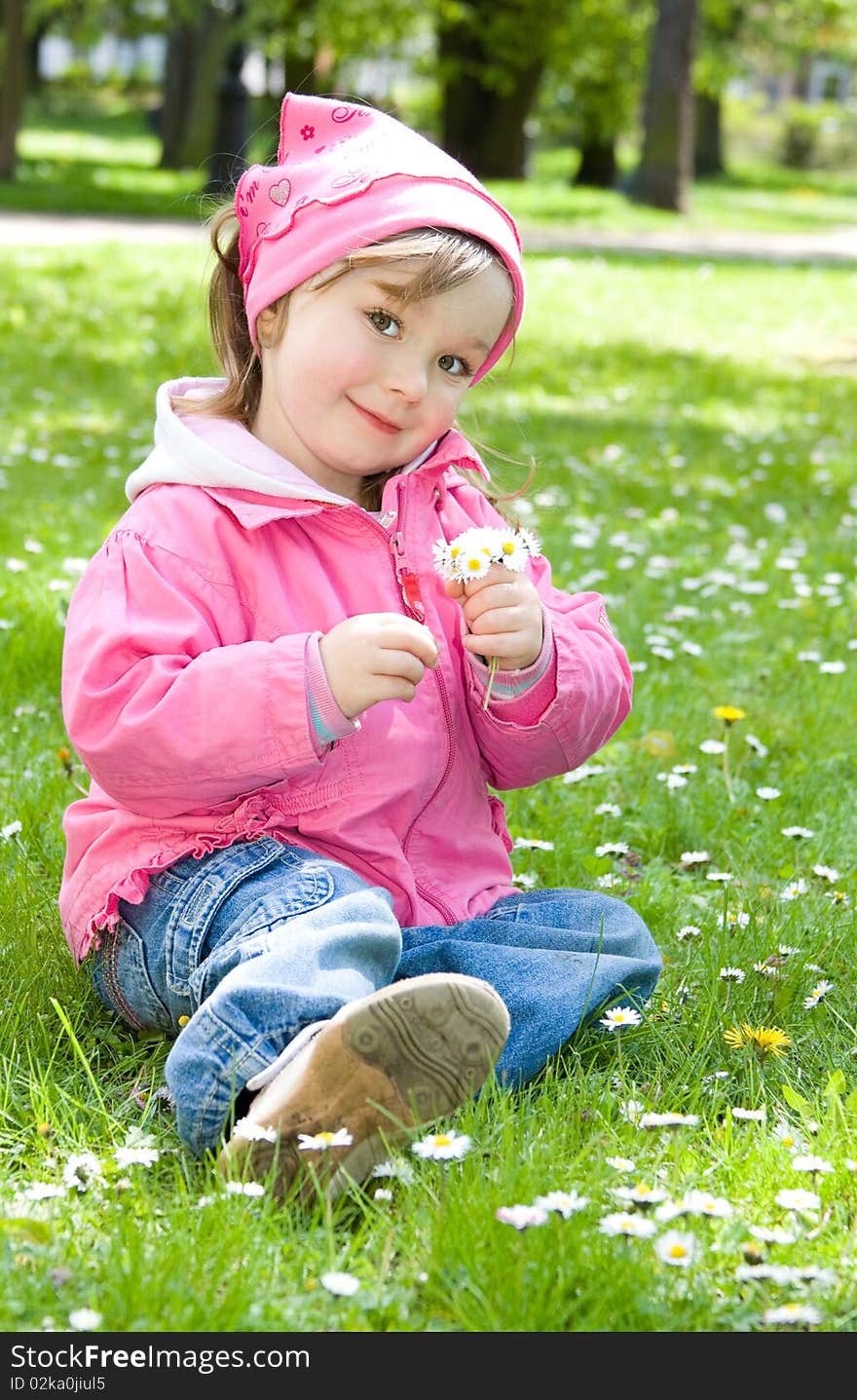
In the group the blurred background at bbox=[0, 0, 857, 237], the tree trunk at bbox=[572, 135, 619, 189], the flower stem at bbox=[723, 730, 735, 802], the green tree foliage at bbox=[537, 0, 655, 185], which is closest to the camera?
the flower stem at bbox=[723, 730, 735, 802]

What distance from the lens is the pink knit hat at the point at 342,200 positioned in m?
2.50

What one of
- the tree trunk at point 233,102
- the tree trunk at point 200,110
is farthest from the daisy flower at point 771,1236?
the tree trunk at point 200,110

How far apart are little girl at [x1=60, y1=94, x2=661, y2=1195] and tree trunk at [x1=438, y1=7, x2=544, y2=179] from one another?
929 inches

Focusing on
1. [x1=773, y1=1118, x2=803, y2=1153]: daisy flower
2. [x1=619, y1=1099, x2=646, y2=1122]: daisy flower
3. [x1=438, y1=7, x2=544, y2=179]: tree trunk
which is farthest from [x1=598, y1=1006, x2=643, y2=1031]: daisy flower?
[x1=438, y1=7, x2=544, y2=179]: tree trunk

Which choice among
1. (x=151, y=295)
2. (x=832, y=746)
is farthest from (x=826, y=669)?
(x=151, y=295)

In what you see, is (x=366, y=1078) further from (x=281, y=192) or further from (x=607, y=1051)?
(x=281, y=192)

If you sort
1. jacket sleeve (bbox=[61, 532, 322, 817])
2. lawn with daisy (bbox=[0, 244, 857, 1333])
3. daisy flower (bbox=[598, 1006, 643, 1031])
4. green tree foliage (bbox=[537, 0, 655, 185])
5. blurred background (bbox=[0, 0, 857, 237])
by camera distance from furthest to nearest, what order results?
green tree foliage (bbox=[537, 0, 655, 185]), blurred background (bbox=[0, 0, 857, 237]), daisy flower (bbox=[598, 1006, 643, 1031]), jacket sleeve (bbox=[61, 532, 322, 817]), lawn with daisy (bbox=[0, 244, 857, 1333])

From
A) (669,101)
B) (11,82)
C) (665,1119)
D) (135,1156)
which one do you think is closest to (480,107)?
(669,101)

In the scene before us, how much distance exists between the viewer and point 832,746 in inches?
160

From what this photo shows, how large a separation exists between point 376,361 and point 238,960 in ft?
2.96

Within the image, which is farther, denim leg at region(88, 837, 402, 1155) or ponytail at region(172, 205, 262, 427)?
ponytail at region(172, 205, 262, 427)

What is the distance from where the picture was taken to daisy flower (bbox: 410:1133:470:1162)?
6.56 feet

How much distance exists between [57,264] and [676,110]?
11.8 meters

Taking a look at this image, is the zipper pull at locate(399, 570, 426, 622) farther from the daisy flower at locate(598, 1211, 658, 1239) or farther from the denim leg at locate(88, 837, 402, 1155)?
the daisy flower at locate(598, 1211, 658, 1239)
